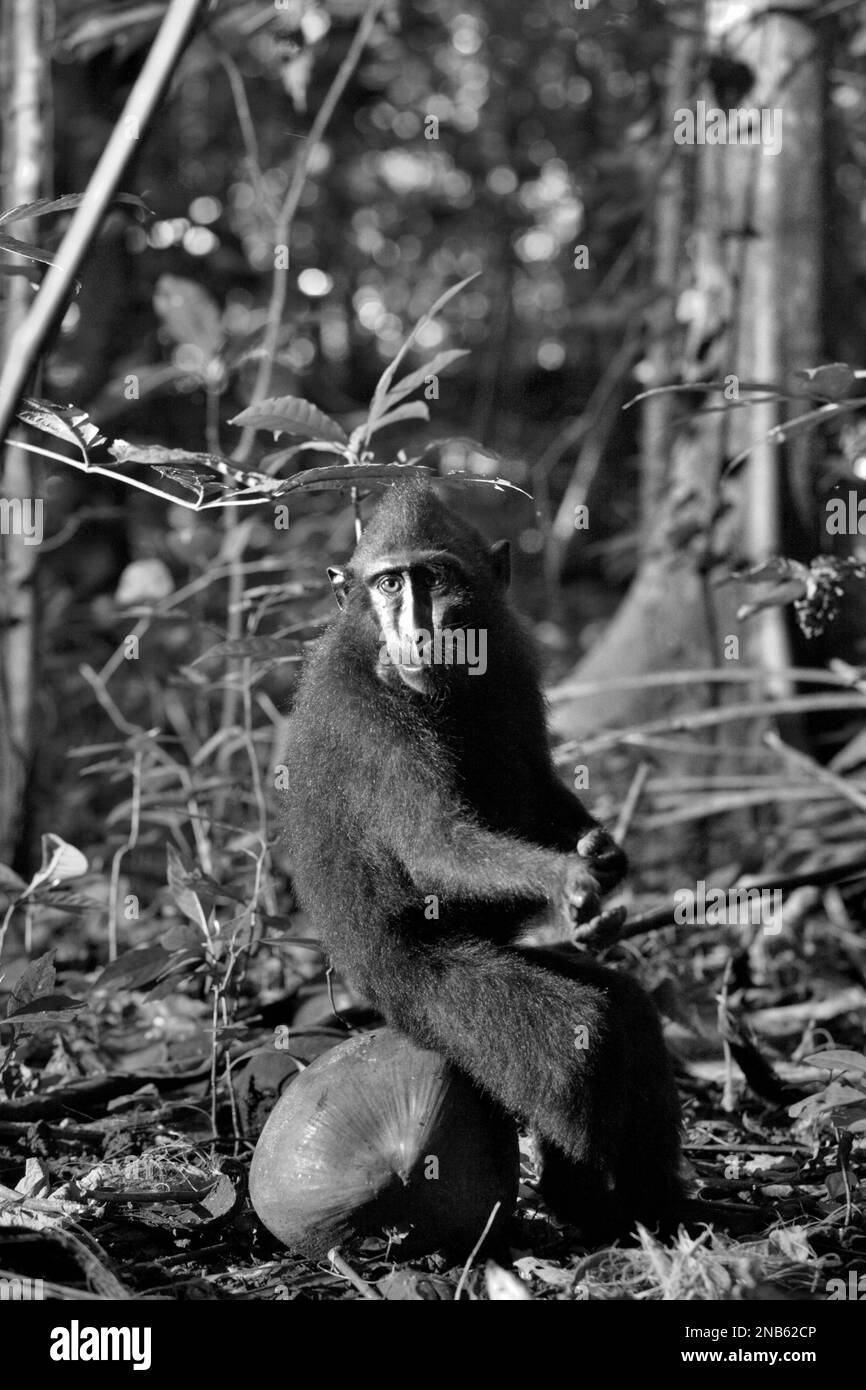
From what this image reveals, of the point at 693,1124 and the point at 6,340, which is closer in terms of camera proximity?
the point at 693,1124

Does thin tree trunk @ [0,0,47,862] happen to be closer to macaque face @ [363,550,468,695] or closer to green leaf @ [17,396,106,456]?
green leaf @ [17,396,106,456]

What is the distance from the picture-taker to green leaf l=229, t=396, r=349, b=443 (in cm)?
454

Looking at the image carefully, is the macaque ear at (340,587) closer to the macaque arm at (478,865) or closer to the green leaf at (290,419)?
the green leaf at (290,419)

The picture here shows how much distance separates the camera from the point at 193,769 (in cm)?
673

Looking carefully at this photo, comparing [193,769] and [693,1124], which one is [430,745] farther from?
[193,769]

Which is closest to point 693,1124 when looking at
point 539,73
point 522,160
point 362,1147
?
point 362,1147

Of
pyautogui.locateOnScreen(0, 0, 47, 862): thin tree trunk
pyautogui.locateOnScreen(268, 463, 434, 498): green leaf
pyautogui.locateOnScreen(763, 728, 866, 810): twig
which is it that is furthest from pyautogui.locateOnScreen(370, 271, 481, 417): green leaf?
pyautogui.locateOnScreen(763, 728, 866, 810): twig

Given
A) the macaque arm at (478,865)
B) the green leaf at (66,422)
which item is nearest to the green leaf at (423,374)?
the green leaf at (66,422)

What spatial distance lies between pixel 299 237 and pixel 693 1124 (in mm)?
14778

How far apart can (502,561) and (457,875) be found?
150cm

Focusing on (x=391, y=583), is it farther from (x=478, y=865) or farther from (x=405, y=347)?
(x=478, y=865)

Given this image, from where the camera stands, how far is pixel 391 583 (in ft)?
15.8

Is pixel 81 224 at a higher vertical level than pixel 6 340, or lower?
lower
